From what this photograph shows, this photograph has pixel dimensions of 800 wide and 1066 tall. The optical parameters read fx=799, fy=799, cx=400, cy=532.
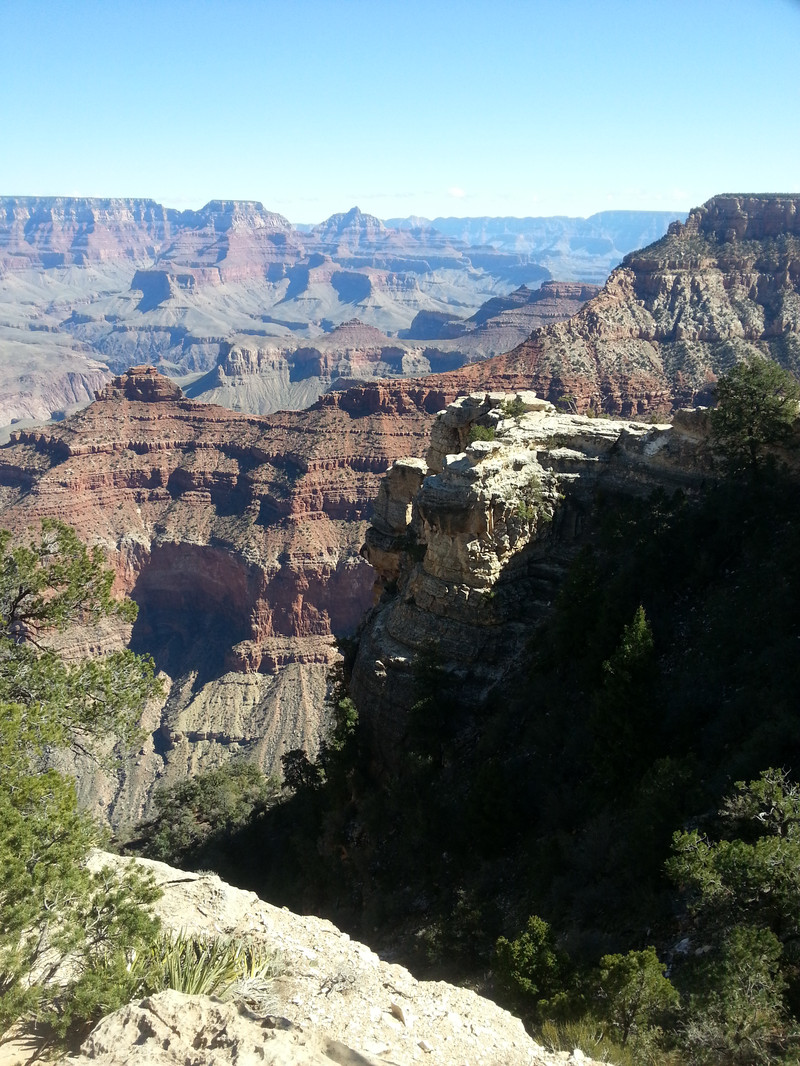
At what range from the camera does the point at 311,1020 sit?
1172 cm

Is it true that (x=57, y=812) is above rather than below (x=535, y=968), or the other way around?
above

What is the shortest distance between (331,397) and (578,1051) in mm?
87915

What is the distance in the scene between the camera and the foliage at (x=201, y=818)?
34.5m

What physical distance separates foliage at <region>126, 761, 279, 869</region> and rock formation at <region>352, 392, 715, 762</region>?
1059 cm

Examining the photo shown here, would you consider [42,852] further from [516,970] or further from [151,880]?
[516,970]

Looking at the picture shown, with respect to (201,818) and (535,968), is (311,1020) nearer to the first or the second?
(535,968)

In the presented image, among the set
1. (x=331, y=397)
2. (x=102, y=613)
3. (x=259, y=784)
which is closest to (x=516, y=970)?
(x=102, y=613)

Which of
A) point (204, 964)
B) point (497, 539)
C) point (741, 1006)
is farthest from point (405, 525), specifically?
point (741, 1006)

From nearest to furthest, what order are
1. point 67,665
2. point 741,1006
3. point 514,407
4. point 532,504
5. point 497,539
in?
point 741,1006, point 67,665, point 497,539, point 532,504, point 514,407

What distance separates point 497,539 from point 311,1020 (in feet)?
60.1

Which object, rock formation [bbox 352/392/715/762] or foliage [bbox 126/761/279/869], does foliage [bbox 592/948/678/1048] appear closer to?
rock formation [bbox 352/392/715/762]

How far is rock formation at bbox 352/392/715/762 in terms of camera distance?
27562 mm

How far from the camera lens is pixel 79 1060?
9891mm

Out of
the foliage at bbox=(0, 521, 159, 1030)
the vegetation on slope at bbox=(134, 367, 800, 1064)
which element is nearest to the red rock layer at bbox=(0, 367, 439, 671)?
the vegetation on slope at bbox=(134, 367, 800, 1064)
